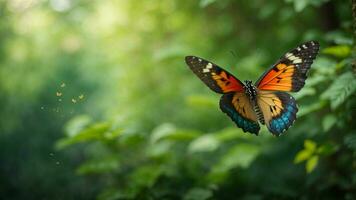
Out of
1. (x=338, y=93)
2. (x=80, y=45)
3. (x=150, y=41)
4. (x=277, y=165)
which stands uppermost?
(x=80, y=45)

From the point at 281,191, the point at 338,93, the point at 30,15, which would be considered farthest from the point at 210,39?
the point at 30,15

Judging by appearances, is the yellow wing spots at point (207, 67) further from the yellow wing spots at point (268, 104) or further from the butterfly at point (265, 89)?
the yellow wing spots at point (268, 104)

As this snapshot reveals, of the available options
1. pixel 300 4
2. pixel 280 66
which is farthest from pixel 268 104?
pixel 300 4

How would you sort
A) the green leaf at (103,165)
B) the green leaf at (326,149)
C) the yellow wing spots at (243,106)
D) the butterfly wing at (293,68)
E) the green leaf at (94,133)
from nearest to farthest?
the butterfly wing at (293,68), the yellow wing spots at (243,106), the green leaf at (326,149), the green leaf at (94,133), the green leaf at (103,165)

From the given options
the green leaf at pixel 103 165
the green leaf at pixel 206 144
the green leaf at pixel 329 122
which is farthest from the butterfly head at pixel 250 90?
the green leaf at pixel 103 165

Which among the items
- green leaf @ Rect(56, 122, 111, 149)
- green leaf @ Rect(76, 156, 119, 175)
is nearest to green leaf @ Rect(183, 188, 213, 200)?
green leaf @ Rect(76, 156, 119, 175)

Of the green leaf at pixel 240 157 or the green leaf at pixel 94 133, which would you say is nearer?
the green leaf at pixel 94 133

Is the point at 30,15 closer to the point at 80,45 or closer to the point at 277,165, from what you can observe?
the point at 80,45

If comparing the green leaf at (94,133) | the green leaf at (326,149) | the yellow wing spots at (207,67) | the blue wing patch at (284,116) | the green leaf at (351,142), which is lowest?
the green leaf at (351,142)
